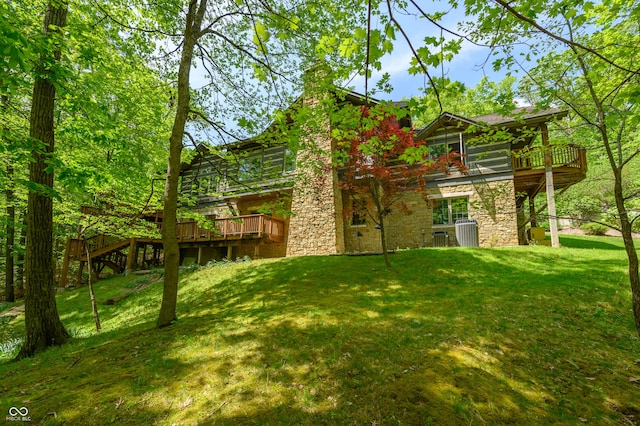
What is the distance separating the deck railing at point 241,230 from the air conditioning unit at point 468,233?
8949 mm

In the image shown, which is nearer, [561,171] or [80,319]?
[80,319]

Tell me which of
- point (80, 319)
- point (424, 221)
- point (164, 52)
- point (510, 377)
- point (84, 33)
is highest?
point (164, 52)

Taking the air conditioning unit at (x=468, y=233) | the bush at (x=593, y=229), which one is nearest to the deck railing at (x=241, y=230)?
the air conditioning unit at (x=468, y=233)

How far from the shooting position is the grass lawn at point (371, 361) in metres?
3.03

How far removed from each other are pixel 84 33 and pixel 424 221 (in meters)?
13.8

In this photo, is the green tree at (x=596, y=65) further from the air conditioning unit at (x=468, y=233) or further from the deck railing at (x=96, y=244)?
the deck railing at (x=96, y=244)

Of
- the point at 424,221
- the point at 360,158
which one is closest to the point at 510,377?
the point at 360,158

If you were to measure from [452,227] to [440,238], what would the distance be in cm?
77

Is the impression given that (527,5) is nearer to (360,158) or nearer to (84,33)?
(360,158)

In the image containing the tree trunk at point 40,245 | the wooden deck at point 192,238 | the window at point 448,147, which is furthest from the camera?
the wooden deck at point 192,238

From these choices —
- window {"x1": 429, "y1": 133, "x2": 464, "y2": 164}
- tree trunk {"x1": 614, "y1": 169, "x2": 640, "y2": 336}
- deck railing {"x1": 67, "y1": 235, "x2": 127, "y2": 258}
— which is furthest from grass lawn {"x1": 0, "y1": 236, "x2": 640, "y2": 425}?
deck railing {"x1": 67, "y1": 235, "x2": 127, "y2": 258}

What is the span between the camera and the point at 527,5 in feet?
10.6

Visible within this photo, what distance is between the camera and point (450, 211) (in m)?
14.0

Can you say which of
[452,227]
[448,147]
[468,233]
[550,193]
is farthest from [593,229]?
[468,233]
